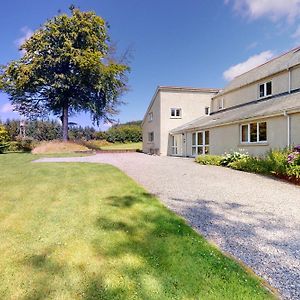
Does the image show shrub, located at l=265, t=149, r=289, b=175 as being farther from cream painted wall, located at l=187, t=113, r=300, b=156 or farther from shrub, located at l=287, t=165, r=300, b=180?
cream painted wall, located at l=187, t=113, r=300, b=156

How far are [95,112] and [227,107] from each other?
16503 mm

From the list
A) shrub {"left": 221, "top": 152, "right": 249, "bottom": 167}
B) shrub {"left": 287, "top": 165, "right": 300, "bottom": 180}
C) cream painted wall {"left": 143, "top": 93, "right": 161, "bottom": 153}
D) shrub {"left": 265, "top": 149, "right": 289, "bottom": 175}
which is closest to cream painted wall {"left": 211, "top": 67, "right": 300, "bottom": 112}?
cream painted wall {"left": 143, "top": 93, "right": 161, "bottom": 153}

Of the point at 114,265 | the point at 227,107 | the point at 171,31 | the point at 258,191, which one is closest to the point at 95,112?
the point at 171,31

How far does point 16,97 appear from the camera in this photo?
29.4 meters

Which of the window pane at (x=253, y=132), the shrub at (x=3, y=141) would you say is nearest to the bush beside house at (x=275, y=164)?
the window pane at (x=253, y=132)

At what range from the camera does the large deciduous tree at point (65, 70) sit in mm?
26406

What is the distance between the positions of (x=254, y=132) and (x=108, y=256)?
1405 centimetres

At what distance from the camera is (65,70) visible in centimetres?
2881

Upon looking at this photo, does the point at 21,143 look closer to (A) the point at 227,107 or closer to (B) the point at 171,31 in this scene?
(B) the point at 171,31

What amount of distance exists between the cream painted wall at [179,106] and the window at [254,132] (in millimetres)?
11124

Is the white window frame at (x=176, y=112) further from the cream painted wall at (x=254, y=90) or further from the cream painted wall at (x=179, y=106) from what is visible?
the cream painted wall at (x=254, y=90)

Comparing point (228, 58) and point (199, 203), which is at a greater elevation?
point (228, 58)

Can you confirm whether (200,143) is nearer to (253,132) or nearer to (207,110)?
(253,132)

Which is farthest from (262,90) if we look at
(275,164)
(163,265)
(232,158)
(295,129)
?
(163,265)
